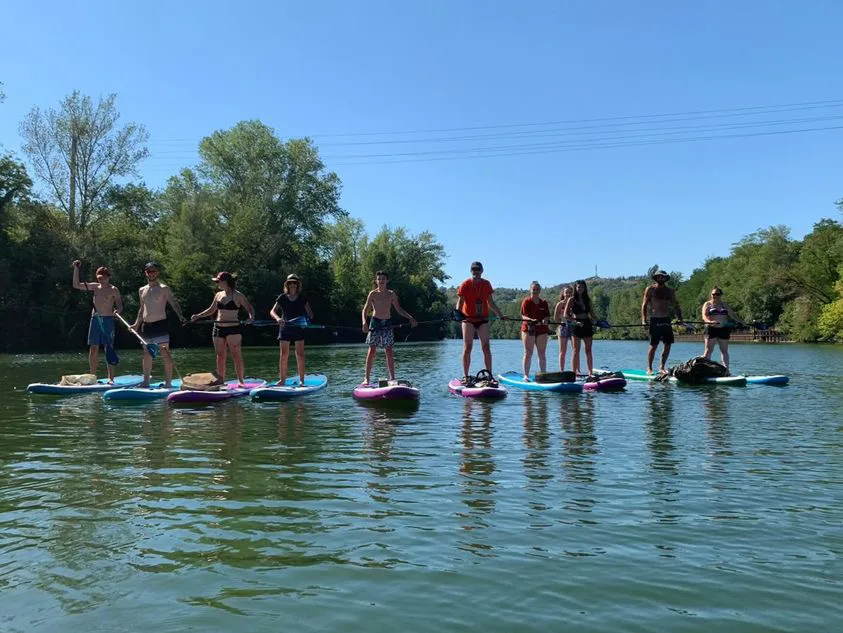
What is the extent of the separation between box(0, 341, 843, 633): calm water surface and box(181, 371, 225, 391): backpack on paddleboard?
3280 millimetres

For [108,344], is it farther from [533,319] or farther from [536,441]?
[536,441]

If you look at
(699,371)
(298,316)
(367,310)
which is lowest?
(699,371)

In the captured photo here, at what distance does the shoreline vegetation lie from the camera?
47156 mm

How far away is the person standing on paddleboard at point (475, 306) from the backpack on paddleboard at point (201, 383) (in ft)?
16.6

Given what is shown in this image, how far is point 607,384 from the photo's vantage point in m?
15.5

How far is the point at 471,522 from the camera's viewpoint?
17.8 ft

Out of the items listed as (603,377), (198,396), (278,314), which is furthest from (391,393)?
(603,377)

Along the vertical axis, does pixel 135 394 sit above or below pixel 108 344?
below

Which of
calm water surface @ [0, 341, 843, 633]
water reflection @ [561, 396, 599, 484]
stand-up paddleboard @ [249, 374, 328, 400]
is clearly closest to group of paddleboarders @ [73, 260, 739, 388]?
stand-up paddleboard @ [249, 374, 328, 400]

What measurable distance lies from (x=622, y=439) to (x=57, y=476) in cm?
666

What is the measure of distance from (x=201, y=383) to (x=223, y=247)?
47.6m

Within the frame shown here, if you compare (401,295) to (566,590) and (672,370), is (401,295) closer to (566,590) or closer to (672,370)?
(672,370)

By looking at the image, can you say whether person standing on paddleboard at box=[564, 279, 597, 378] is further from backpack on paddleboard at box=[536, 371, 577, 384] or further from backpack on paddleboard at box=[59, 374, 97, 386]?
backpack on paddleboard at box=[59, 374, 97, 386]

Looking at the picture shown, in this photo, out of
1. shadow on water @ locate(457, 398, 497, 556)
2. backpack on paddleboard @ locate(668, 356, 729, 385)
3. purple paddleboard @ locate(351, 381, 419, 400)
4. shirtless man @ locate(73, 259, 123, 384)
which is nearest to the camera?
shadow on water @ locate(457, 398, 497, 556)
